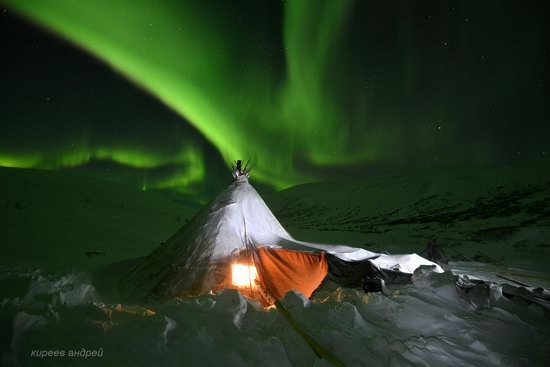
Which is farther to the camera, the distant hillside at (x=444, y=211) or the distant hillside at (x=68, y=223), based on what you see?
the distant hillside at (x=444, y=211)

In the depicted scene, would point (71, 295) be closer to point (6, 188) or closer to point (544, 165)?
Answer: point (6, 188)

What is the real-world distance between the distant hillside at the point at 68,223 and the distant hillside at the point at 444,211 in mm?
13116

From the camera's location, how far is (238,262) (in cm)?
584

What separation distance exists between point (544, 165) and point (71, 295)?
78.4 meters

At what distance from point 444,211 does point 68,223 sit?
42.1 metres

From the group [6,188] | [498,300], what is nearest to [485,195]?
[498,300]

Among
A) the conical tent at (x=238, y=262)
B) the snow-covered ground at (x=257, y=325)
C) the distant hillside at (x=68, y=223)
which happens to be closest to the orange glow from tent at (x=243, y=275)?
the conical tent at (x=238, y=262)

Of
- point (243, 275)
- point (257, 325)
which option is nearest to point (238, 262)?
point (243, 275)

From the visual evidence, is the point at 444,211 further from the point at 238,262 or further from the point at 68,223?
the point at 68,223

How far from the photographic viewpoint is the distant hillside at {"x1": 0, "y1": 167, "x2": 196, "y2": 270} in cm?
980

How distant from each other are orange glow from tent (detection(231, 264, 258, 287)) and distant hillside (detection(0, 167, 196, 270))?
17.6 ft

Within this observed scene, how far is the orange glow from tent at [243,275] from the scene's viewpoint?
5.59 meters

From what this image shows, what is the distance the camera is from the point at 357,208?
5569 centimetres

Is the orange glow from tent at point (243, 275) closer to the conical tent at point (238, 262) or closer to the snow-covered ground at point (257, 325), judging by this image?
the conical tent at point (238, 262)
